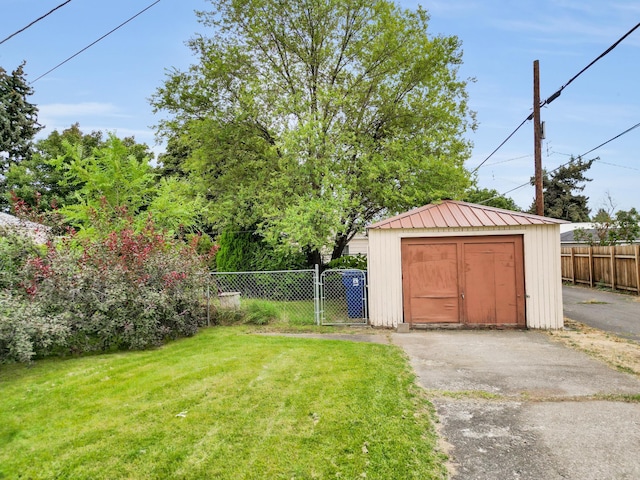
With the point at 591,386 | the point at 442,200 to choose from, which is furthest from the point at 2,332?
the point at 442,200

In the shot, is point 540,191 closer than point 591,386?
No

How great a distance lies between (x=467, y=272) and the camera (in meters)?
8.14

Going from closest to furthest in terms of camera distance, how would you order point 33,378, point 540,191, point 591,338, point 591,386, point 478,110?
point 591,386, point 33,378, point 591,338, point 540,191, point 478,110

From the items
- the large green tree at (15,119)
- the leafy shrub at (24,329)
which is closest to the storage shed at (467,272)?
the leafy shrub at (24,329)

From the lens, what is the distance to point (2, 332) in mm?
5125

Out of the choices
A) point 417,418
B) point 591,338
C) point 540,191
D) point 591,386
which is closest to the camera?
point 417,418

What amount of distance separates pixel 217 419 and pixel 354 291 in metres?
5.84

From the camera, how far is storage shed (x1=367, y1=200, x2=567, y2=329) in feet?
26.1

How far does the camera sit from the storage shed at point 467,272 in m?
7.96

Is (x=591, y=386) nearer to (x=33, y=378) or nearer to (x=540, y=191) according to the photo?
(x=33, y=378)

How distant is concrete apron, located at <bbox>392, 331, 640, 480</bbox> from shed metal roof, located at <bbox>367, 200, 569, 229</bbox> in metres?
2.82

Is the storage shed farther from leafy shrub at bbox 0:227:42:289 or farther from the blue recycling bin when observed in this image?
leafy shrub at bbox 0:227:42:289

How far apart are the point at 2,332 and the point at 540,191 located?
13.0 metres

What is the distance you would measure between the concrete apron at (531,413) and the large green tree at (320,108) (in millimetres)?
5281
